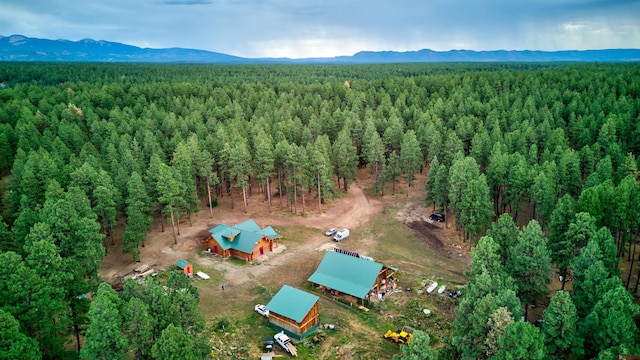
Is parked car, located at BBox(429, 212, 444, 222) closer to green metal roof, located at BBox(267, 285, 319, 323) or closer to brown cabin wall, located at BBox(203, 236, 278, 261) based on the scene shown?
brown cabin wall, located at BBox(203, 236, 278, 261)

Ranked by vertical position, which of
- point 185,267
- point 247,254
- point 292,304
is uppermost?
point 292,304

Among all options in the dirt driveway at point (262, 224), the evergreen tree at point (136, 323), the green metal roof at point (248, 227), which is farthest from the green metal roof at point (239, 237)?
the evergreen tree at point (136, 323)

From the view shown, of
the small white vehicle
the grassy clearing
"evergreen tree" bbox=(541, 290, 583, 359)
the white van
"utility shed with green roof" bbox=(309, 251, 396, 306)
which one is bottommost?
the grassy clearing

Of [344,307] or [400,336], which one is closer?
[400,336]

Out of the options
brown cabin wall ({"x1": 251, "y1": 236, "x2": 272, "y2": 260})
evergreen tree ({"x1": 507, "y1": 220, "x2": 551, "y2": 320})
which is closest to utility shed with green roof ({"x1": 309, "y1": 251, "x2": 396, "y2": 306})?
brown cabin wall ({"x1": 251, "y1": 236, "x2": 272, "y2": 260})

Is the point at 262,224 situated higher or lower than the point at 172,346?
lower

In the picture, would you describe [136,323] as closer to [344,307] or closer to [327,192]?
[344,307]

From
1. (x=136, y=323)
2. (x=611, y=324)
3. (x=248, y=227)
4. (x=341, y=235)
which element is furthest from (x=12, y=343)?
(x=341, y=235)
